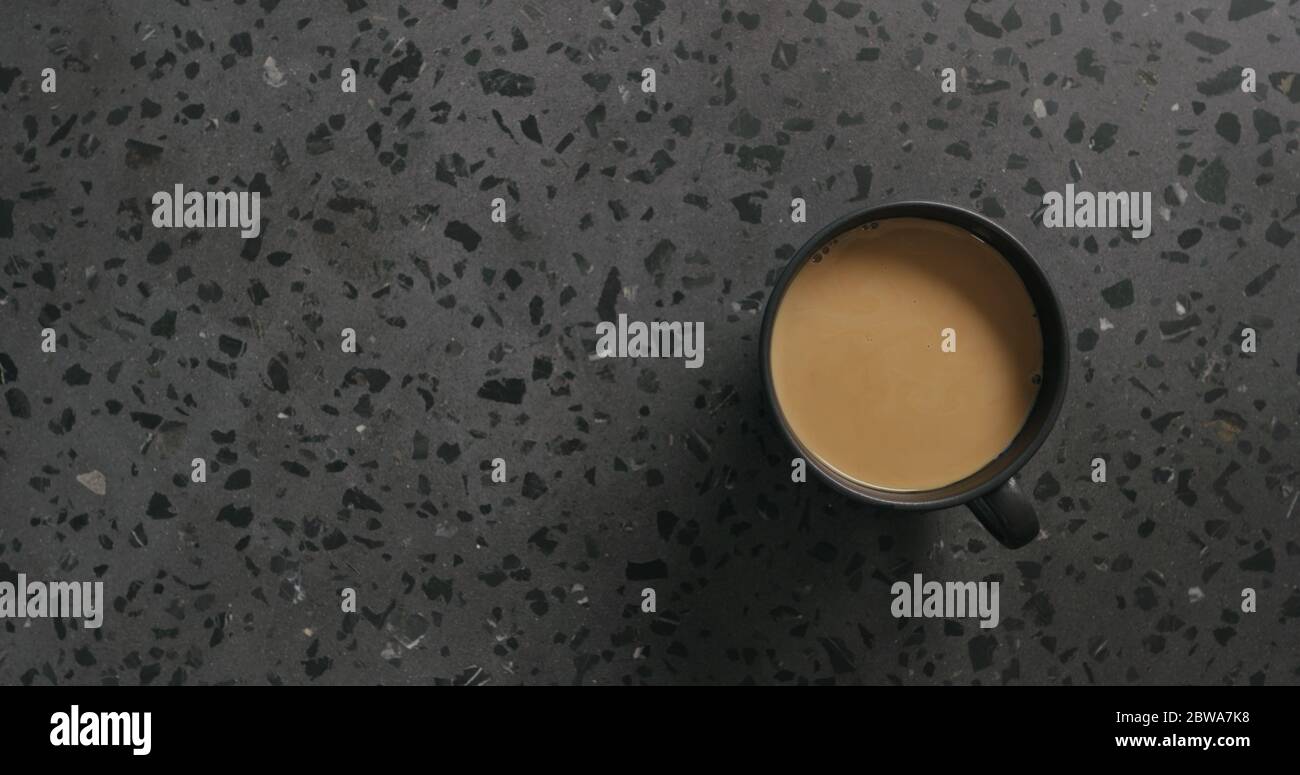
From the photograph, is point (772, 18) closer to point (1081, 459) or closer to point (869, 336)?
point (869, 336)

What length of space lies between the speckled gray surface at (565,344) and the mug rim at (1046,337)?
0.35ft

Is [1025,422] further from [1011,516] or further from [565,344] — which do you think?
[565,344]

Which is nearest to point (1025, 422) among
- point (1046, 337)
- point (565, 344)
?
point (1046, 337)

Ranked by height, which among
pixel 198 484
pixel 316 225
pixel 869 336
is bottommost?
pixel 198 484

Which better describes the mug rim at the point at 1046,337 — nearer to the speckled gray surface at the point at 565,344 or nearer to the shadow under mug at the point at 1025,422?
the shadow under mug at the point at 1025,422

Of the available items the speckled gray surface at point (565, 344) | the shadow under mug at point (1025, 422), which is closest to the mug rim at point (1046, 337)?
the shadow under mug at point (1025, 422)

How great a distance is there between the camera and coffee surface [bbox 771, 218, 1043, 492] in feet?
2.31

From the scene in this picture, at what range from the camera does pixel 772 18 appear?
2.61ft

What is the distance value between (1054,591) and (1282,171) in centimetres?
39

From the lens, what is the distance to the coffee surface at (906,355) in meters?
0.71

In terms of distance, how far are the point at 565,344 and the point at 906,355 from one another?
0.27 meters

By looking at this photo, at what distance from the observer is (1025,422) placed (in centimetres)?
72

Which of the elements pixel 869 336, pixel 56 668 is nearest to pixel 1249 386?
pixel 869 336

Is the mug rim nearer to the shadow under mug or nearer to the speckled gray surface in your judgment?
the shadow under mug
